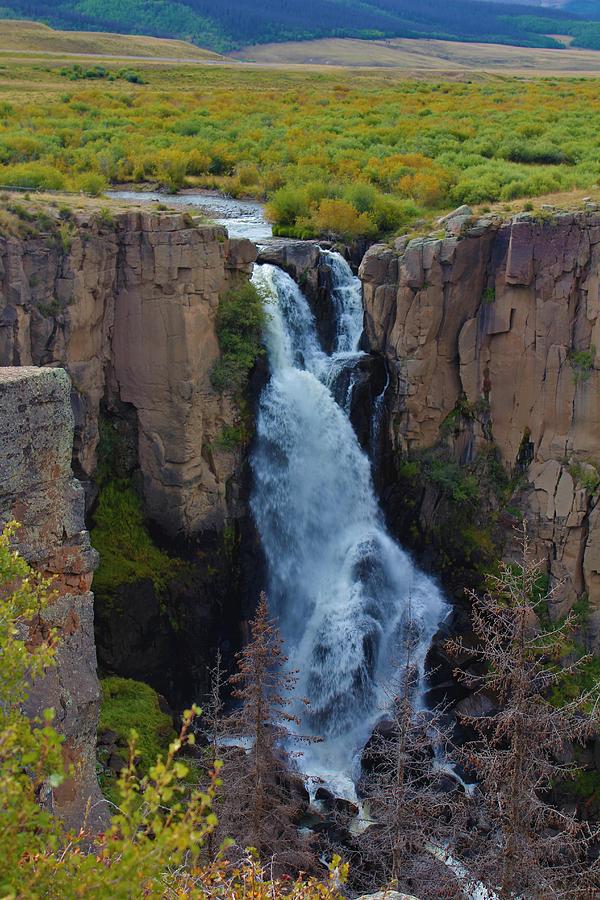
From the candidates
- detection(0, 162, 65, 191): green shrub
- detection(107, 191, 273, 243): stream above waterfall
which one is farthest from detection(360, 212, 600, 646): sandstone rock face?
detection(0, 162, 65, 191): green shrub

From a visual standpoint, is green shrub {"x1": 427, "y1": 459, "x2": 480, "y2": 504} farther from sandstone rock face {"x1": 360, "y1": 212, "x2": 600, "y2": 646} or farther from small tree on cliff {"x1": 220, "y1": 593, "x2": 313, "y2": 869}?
small tree on cliff {"x1": 220, "y1": 593, "x2": 313, "y2": 869}

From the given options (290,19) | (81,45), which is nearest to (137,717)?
(81,45)

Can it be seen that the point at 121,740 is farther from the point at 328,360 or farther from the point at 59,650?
the point at 328,360

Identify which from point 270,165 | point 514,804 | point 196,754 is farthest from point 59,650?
point 270,165

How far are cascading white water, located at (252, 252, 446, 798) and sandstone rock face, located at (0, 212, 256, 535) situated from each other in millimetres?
1504

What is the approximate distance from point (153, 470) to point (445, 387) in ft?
28.8

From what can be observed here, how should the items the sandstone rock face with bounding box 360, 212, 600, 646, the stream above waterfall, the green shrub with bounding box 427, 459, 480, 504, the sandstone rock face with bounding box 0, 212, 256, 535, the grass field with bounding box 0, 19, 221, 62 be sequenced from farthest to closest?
the grass field with bounding box 0, 19, 221, 62 < the stream above waterfall < the green shrub with bounding box 427, 459, 480, 504 < the sandstone rock face with bounding box 360, 212, 600, 646 < the sandstone rock face with bounding box 0, 212, 256, 535

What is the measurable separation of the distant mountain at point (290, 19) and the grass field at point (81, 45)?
717 inches

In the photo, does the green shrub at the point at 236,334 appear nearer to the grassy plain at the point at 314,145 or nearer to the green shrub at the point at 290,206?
the grassy plain at the point at 314,145

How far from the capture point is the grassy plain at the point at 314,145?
31.4 metres

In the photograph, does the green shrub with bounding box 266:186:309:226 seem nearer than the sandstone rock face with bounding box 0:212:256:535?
No

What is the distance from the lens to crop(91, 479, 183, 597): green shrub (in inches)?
961

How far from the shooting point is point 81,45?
90250mm

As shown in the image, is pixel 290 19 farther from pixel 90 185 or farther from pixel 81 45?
pixel 90 185
